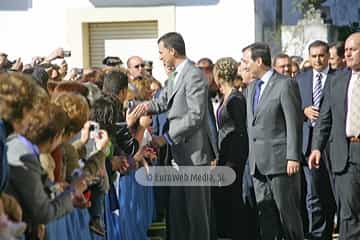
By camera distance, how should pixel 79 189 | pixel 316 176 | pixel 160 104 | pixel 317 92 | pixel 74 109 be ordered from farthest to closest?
pixel 317 92, pixel 316 176, pixel 160 104, pixel 74 109, pixel 79 189

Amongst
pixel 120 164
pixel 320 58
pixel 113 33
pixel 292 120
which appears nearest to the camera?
pixel 120 164

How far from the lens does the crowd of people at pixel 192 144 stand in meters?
4.73

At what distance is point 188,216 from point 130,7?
23.2ft

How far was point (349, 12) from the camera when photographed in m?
20.3

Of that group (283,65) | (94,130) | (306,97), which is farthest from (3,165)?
(283,65)

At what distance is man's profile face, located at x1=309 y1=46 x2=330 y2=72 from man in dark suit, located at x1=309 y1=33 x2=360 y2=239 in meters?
1.69

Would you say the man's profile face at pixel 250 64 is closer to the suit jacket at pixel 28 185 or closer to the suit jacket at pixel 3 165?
the suit jacket at pixel 28 185

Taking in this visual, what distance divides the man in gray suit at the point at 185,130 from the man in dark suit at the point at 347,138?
125 centimetres

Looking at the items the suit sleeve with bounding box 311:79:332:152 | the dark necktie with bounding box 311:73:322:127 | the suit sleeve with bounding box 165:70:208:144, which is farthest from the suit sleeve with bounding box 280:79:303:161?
the dark necktie with bounding box 311:73:322:127

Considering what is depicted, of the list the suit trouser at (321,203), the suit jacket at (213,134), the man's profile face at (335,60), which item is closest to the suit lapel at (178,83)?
the suit jacket at (213,134)

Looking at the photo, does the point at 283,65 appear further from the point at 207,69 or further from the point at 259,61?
the point at 259,61

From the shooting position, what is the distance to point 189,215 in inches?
314

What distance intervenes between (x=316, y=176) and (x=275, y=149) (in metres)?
1.40

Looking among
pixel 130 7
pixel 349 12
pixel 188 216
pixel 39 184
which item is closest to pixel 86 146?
pixel 39 184
